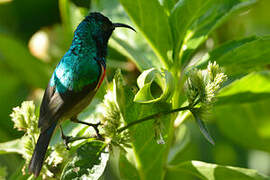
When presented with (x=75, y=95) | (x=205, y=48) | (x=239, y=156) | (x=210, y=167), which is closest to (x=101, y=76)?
(x=75, y=95)

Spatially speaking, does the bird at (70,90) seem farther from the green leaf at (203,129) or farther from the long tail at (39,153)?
the green leaf at (203,129)

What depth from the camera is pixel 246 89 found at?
6.65 ft

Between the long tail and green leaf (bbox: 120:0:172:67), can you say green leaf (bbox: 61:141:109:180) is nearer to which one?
the long tail

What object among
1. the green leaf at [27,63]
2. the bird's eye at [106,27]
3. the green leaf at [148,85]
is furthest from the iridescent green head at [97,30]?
the green leaf at [27,63]

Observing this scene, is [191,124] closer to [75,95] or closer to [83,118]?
[83,118]

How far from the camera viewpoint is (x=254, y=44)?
1750mm

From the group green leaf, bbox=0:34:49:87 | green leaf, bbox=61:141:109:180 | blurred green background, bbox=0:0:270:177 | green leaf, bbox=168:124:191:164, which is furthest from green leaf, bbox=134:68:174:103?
green leaf, bbox=0:34:49:87

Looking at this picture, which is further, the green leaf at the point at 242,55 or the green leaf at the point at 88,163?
the green leaf at the point at 242,55

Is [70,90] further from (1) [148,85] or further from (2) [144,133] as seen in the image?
(1) [148,85]

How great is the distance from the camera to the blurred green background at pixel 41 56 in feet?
9.23

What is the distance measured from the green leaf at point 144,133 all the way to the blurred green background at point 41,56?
916 millimetres

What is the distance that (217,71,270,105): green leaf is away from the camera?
200 centimetres

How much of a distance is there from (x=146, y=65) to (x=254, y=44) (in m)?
0.50

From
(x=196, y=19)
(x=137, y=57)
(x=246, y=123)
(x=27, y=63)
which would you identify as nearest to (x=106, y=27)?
(x=137, y=57)
